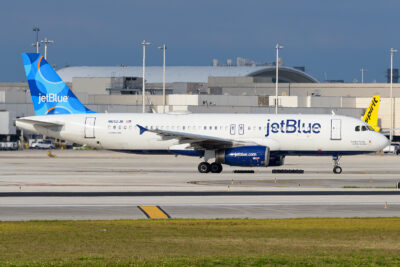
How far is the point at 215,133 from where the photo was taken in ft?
184

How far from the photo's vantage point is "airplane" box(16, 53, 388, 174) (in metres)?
55.1

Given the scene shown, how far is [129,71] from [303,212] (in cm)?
14678

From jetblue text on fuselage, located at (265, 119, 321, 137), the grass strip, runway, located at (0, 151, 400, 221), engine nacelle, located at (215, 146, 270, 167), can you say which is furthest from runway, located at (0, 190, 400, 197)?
jetblue text on fuselage, located at (265, 119, 321, 137)

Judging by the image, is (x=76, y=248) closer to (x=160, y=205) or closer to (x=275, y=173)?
(x=160, y=205)

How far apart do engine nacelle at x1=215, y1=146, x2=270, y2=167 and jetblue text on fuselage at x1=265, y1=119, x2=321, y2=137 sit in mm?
3675

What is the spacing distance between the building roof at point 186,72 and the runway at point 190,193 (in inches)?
4213

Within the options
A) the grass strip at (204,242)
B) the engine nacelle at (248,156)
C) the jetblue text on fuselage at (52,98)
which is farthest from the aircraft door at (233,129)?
the grass strip at (204,242)

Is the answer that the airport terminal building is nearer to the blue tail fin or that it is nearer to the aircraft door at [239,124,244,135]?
the blue tail fin

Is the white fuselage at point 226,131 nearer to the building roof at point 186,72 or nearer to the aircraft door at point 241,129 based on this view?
the aircraft door at point 241,129

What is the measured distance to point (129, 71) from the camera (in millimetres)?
175375

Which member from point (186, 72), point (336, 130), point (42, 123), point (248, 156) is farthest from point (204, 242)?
point (186, 72)

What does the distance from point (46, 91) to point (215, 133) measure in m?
14.1

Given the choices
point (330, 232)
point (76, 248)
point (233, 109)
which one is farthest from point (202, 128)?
point (233, 109)

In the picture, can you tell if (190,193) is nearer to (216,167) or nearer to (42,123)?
(216,167)
